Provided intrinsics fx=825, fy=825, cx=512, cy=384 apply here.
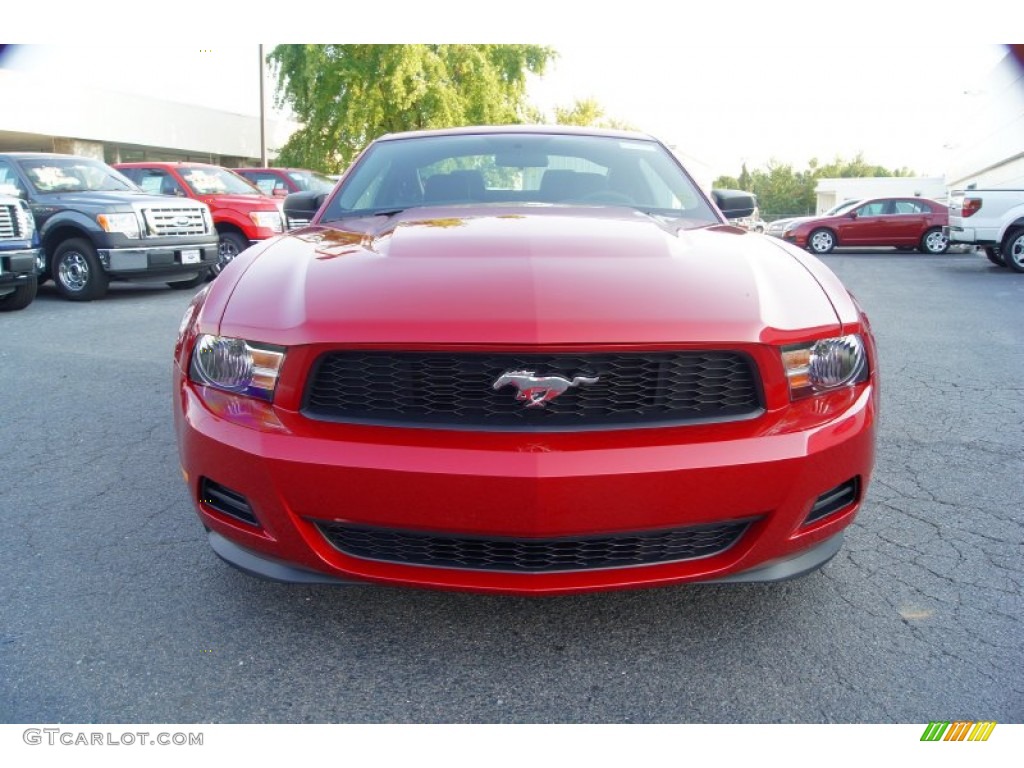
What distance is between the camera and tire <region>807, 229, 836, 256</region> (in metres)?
19.7

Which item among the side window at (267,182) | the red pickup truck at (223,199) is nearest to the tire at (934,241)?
the side window at (267,182)

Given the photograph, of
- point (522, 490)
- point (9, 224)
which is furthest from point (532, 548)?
point (9, 224)

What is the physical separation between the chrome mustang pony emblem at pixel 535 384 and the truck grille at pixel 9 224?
8.27 m

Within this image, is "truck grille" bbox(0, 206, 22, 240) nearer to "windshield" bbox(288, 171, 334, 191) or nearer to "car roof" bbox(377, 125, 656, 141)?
"car roof" bbox(377, 125, 656, 141)

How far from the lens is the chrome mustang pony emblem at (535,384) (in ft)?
6.39

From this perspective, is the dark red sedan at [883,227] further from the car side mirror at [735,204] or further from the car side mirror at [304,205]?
the car side mirror at [304,205]

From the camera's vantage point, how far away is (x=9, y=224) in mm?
8375

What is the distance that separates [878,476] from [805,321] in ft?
5.66

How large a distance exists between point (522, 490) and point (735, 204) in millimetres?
2231

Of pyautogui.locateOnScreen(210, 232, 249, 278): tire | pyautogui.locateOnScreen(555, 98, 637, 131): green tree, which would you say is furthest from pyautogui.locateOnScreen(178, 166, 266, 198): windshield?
pyautogui.locateOnScreen(555, 98, 637, 131): green tree

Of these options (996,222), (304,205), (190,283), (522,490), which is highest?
(304,205)

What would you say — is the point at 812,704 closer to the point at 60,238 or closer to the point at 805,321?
the point at 805,321

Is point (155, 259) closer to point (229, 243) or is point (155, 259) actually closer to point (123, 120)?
point (229, 243)
